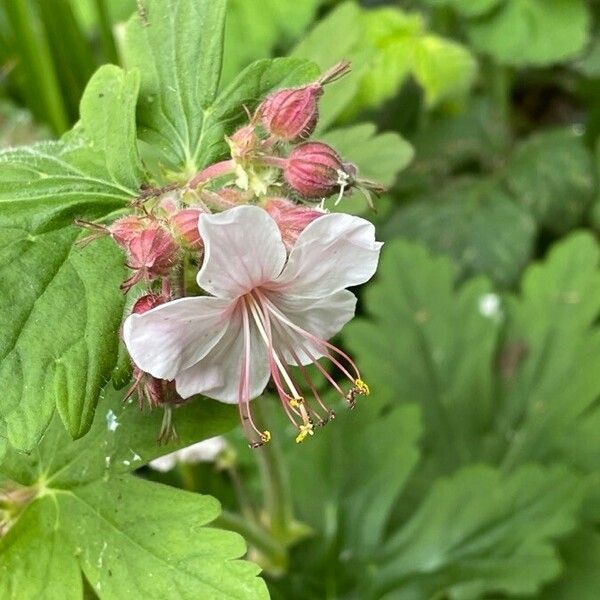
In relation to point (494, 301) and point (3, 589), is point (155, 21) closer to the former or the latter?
point (3, 589)

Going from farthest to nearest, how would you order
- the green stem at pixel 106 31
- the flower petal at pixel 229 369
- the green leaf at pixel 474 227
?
the green leaf at pixel 474 227
the green stem at pixel 106 31
the flower petal at pixel 229 369

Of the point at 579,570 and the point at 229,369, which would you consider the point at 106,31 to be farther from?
the point at 579,570

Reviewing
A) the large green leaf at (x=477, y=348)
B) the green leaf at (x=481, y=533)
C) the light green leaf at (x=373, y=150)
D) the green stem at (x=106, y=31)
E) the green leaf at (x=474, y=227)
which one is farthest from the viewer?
the green leaf at (x=474, y=227)

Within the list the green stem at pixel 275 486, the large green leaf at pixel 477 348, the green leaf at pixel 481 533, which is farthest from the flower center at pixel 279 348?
the large green leaf at pixel 477 348

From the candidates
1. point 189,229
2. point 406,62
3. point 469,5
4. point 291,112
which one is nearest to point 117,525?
point 189,229

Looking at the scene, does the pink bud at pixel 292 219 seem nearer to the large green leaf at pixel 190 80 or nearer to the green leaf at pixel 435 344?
the large green leaf at pixel 190 80

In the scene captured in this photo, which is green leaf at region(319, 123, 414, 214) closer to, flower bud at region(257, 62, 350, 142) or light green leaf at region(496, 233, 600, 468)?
flower bud at region(257, 62, 350, 142)

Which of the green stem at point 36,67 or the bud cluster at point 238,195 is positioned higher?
the bud cluster at point 238,195

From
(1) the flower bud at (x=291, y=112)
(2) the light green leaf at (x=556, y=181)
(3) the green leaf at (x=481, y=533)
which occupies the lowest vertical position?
(3) the green leaf at (x=481, y=533)
